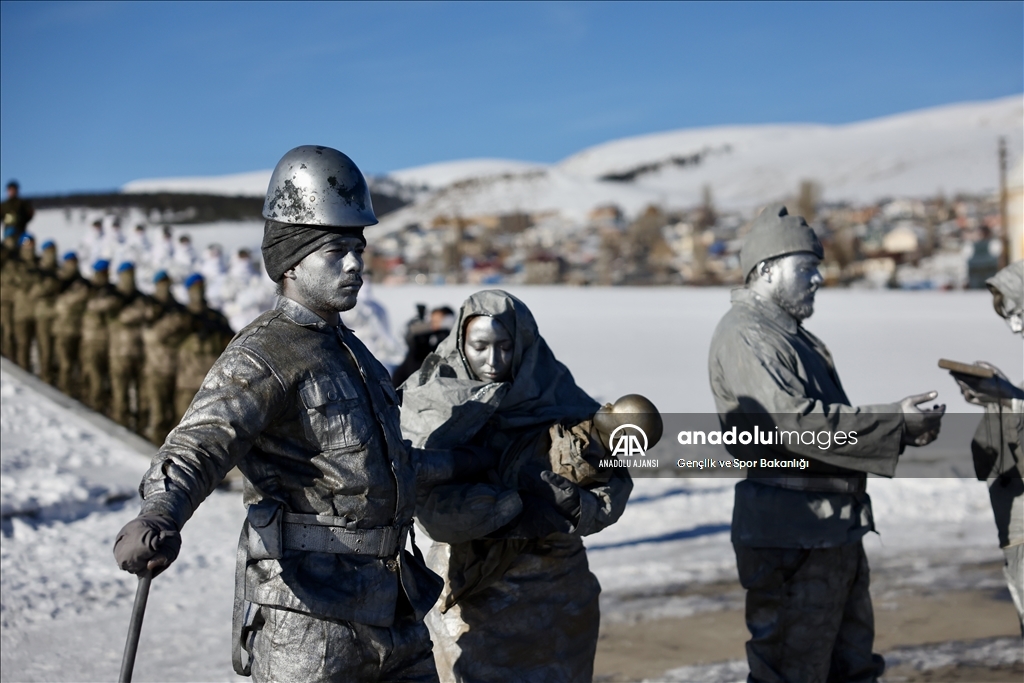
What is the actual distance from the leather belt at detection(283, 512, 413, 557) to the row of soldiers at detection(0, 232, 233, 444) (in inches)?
316

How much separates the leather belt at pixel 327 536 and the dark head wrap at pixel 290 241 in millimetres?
661

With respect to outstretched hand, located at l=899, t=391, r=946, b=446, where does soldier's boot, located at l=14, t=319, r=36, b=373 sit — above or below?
below

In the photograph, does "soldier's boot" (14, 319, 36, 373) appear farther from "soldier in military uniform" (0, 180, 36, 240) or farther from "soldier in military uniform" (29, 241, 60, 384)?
"soldier in military uniform" (0, 180, 36, 240)

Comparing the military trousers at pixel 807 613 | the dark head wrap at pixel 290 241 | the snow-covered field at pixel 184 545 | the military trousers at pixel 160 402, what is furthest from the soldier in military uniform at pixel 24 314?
the dark head wrap at pixel 290 241

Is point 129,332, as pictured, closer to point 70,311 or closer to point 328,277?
point 70,311

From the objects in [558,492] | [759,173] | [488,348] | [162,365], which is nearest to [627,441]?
[558,492]

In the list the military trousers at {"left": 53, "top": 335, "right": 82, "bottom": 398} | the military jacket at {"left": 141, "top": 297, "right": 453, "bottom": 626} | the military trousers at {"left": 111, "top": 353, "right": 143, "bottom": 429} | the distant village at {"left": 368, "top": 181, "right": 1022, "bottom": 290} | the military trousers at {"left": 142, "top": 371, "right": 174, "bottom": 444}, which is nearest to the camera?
the military jacket at {"left": 141, "top": 297, "right": 453, "bottom": 626}

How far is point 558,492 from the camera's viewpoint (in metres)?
3.91

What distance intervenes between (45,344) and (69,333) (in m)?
0.43

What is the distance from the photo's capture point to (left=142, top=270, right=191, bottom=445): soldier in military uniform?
37.1 feet

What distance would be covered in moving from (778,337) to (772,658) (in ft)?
4.27

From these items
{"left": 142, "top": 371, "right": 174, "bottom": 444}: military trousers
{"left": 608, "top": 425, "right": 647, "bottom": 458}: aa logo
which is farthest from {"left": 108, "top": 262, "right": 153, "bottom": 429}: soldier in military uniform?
{"left": 608, "top": 425, "right": 647, "bottom": 458}: aa logo

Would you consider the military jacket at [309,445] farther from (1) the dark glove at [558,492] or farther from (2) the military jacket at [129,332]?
(2) the military jacket at [129,332]

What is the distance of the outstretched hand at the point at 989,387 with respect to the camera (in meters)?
4.71
